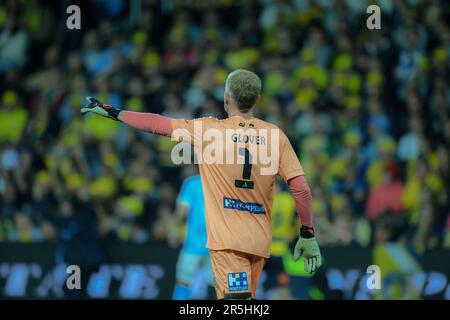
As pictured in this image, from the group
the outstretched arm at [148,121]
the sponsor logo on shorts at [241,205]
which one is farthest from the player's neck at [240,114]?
the sponsor logo on shorts at [241,205]

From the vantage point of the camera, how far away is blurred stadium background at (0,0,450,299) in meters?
9.98

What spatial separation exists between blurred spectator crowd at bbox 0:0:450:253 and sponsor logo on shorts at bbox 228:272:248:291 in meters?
4.69

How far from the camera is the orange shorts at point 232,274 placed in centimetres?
572

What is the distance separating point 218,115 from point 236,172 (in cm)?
583

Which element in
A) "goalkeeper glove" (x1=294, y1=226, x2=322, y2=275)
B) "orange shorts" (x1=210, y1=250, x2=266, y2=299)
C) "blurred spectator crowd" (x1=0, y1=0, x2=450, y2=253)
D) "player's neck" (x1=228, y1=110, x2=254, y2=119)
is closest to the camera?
"orange shorts" (x1=210, y1=250, x2=266, y2=299)

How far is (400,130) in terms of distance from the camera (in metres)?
11.7

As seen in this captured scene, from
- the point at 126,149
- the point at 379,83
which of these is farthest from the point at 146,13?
the point at 379,83

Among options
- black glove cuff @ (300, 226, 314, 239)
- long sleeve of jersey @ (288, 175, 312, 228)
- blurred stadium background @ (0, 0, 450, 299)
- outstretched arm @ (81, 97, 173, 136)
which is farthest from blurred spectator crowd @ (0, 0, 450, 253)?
outstretched arm @ (81, 97, 173, 136)

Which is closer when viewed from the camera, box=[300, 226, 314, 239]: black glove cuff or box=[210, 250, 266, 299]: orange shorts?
box=[210, 250, 266, 299]: orange shorts

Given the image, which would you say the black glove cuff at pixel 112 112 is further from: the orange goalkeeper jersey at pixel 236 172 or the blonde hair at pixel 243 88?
the blonde hair at pixel 243 88

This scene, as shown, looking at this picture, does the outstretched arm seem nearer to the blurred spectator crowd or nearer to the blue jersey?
the blue jersey

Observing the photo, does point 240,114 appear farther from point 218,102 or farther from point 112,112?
point 218,102

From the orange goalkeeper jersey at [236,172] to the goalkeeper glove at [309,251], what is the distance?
0.29 meters

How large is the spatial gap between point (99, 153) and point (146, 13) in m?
2.33
